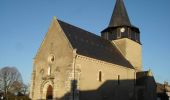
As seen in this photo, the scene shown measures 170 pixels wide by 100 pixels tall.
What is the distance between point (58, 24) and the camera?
2962 centimetres

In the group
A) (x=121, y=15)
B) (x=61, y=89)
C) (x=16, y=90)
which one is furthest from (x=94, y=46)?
(x=16, y=90)

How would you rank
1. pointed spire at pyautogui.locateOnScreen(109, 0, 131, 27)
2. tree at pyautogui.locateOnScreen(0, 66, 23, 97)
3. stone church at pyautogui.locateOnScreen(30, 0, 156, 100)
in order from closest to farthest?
stone church at pyautogui.locateOnScreen(30, 0, 156, 100)
pointed spire at pyautogui.locateOnScreen(109, 0, 131, 27)
tree at pyautogui.locateOnScreen(0, 66, 23, 97)

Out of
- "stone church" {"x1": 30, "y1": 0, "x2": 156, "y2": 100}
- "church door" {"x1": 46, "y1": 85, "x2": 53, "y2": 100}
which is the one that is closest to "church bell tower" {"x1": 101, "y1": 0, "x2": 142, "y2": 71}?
"stone church" {"x1": 30, "y1": 0, "x2": 156, "y2": 100}

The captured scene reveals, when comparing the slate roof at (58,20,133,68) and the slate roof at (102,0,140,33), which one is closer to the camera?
the slate roof at (58,20,133,68)

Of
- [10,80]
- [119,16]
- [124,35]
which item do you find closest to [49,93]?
[124,35]

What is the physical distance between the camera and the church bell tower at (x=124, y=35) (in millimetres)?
38219

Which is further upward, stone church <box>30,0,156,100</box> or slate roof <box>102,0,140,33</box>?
slate roof <box>102,0,140,33</box>

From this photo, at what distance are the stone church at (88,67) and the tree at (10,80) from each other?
26749mm

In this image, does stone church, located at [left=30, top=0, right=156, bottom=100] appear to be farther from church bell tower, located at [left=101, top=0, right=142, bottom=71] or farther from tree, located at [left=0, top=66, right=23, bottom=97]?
tree, located at [left=0, top=66, right=23, bottom=97]

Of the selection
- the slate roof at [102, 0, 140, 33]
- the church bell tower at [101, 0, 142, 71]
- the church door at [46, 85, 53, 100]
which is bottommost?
the church door at [46, 85, 53, 100]

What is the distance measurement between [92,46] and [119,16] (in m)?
10.8

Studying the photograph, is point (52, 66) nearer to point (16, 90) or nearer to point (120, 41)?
point (120, 41)

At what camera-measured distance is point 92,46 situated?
104 ft

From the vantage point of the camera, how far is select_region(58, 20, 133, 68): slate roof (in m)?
29.2
